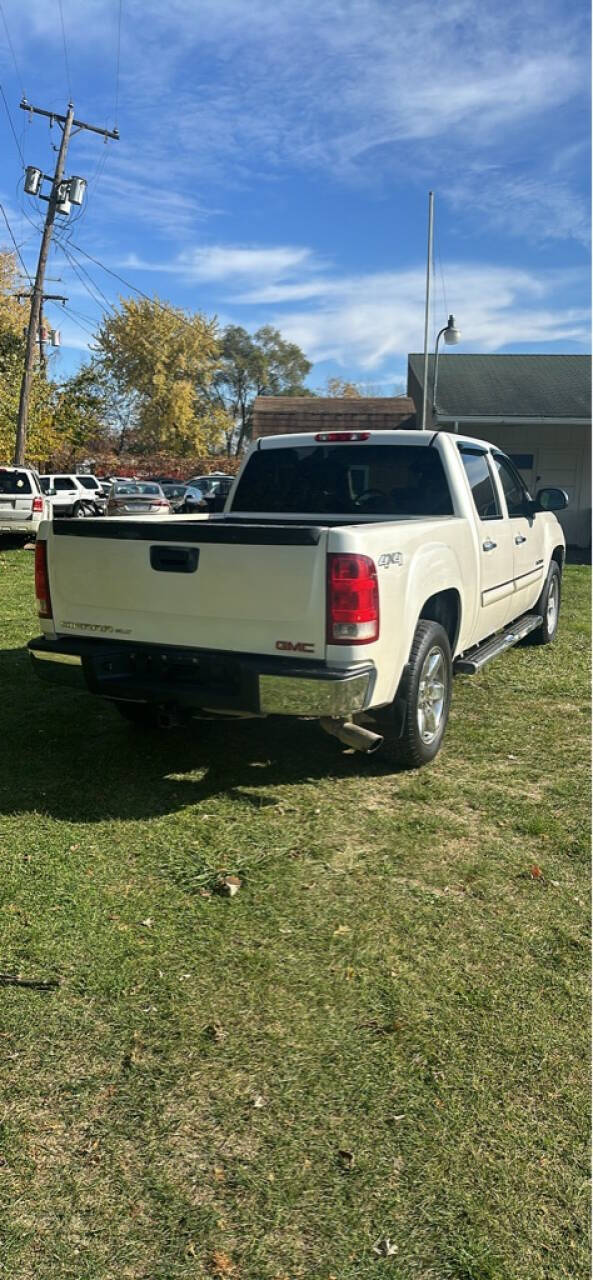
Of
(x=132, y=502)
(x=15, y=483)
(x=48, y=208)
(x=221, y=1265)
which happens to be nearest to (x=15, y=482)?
(x=15, y=483)

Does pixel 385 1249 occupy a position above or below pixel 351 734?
below

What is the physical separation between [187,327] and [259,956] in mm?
54482

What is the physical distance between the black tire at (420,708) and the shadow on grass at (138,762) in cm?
24

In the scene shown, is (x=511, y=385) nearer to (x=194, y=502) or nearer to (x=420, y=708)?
(x=194, y=502)

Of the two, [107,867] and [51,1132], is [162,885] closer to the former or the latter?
[107,867]

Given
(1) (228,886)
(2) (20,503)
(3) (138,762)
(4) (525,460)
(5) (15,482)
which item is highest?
(4) (525,460)

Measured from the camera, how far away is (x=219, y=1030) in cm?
261

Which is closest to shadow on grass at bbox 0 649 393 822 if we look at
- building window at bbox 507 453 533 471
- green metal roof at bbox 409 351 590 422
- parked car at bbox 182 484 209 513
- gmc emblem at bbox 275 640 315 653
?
gmc emblem at bbox 275 640 315 653

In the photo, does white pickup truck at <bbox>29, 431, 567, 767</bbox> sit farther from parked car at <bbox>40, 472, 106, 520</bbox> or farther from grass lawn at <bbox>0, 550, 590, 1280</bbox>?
parked car at <bbox>40, 472, 106, 520</bbox>

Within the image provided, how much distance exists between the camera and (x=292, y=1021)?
8.71 feet

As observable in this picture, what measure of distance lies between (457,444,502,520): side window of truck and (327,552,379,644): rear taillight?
2172 millimetres

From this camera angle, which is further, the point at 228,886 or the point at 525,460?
the point at 525,460

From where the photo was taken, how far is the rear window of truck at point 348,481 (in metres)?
5.48

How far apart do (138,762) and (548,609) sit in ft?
15.8
